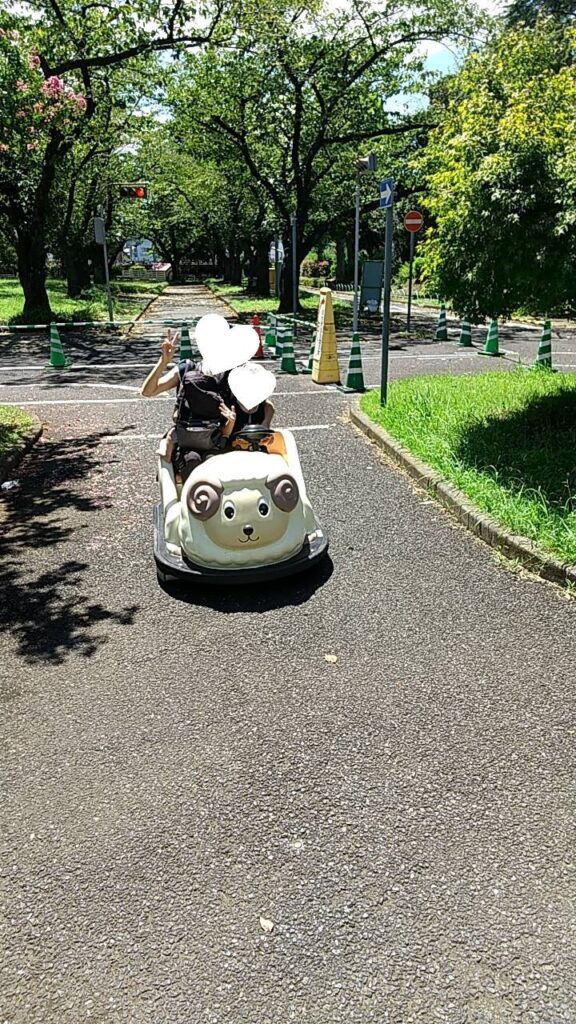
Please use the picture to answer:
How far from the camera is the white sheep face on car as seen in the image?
4.39 meters

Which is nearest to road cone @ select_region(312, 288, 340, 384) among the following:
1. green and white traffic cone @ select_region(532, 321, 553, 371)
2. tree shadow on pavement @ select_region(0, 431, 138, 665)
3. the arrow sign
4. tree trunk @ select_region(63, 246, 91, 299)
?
the arrow sign

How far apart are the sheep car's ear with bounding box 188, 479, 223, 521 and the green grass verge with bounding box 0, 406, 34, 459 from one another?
12.5 ft

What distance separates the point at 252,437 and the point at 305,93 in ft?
66.6

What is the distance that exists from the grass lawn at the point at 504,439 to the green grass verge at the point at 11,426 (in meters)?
4.26

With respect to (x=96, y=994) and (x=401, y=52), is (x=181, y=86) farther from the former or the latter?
(x=96, y=994)

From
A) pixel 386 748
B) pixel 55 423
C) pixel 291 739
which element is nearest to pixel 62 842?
pixel 291 739

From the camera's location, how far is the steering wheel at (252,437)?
4.80 m

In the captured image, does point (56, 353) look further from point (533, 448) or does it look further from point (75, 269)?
point (75, 269)

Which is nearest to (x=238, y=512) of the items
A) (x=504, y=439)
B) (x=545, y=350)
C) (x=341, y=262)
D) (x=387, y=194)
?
(x=504, y=439)

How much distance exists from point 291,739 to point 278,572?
146 centimetres

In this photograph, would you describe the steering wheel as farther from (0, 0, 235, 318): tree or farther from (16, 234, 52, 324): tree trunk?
(16, 234, 52, 324): tree trunk

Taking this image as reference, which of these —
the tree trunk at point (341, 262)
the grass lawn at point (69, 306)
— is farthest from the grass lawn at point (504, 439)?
the tree trunk at point (341, 262)

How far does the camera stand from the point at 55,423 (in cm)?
963
